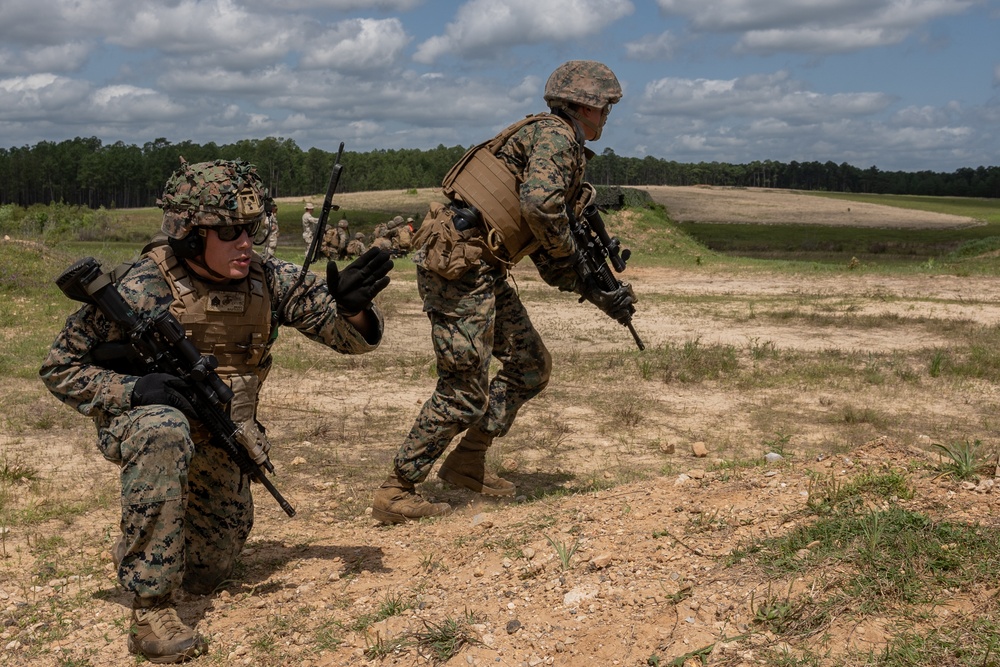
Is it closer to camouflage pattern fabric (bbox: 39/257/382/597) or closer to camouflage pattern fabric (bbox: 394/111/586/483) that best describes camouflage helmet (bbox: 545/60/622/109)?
camouflage pattern fabric (bbox: 394/111/586/483)

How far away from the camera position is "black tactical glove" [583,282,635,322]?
6.20 meters

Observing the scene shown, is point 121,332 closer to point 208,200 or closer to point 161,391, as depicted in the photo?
point 161,391

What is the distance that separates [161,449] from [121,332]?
630 mm

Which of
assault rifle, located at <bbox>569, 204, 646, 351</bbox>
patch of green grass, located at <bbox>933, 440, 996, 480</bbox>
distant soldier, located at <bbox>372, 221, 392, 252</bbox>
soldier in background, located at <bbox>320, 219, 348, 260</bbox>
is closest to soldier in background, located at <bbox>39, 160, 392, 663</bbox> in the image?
assault rifle, located at <bbox>569, 204, 646, 351</bbox>

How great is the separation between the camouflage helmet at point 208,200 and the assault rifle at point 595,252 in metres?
2.23

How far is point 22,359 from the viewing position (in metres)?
10.3

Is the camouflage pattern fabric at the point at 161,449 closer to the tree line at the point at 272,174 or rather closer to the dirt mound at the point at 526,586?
the dirt mound at the point at 526,586

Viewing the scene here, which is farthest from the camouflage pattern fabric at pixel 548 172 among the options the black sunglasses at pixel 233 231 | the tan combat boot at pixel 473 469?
the black sunglasses at pixel 233 231

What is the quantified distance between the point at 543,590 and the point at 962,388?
21.9 feet

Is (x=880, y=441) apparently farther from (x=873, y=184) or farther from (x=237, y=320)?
(x=873, y=184)

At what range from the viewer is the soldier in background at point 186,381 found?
3988 mm

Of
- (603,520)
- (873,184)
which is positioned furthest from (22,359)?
(873,184)

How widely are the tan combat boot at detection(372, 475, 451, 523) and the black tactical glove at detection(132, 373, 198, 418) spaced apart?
163 centimetres

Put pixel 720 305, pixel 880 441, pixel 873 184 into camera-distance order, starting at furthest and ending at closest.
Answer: pixel 873 184, pixel 720 305, pixel 880 441
